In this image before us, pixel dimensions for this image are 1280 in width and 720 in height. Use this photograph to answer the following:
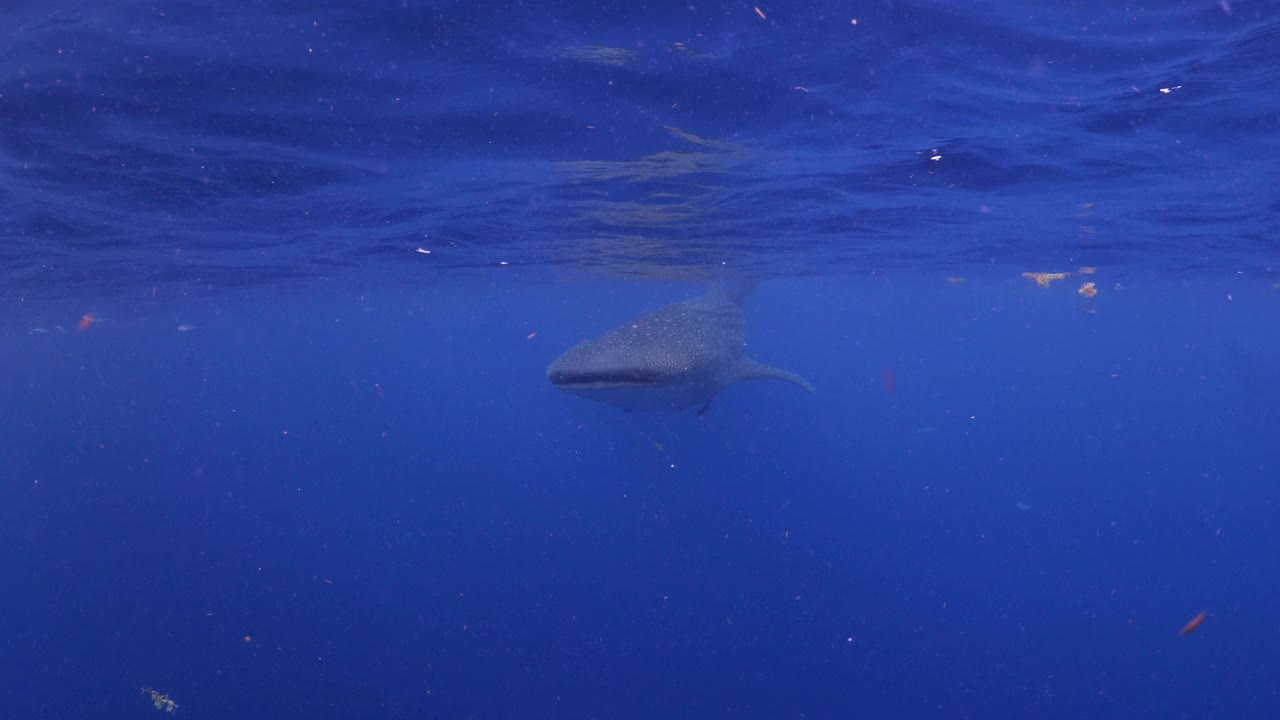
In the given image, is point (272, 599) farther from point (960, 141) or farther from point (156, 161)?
point (960, 141)

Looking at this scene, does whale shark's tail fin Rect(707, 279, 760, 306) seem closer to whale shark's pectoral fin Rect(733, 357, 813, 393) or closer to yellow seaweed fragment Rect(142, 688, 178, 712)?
whale shark's pectoral fin Rect(733, 357, 813, 393)

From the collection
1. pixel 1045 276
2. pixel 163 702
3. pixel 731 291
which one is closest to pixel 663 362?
pixel 731 291

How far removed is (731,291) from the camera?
695 inches

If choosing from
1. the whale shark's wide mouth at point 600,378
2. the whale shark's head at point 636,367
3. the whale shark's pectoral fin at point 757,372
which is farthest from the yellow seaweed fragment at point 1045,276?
the whale shark's wide mouth at point 600,378

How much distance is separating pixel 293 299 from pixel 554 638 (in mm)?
25811

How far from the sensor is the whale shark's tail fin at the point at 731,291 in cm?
1623

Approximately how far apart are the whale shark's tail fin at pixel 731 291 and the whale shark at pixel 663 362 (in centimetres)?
204

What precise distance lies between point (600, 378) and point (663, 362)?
0.96 meters

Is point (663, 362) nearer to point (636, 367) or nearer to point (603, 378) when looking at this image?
point (636, 367)

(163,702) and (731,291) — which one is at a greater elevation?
(731,291)

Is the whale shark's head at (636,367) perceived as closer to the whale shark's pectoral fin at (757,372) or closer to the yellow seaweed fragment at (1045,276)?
the whale shark's pectoral fin at (757,372)

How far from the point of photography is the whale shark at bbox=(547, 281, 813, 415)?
29.3 feet

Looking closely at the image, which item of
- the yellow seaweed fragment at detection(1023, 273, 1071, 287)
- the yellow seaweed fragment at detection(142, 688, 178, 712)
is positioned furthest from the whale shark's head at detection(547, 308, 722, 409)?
the yellow seaweed fragment at detection(1023, 273, 1071, 287)

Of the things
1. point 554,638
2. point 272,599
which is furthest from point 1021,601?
point 272,599
